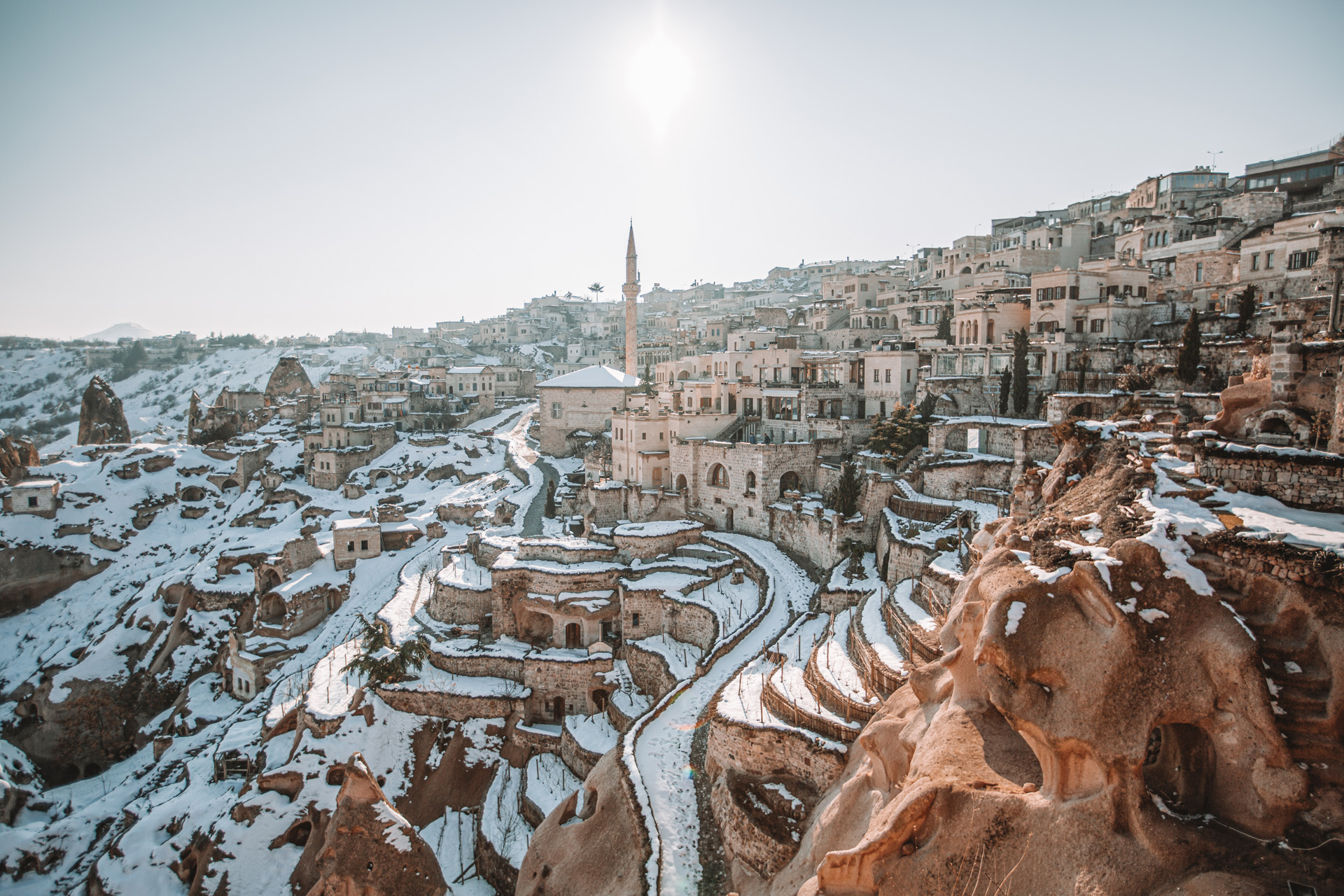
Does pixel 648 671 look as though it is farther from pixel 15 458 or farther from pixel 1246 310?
pixel 15 458

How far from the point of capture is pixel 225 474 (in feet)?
171

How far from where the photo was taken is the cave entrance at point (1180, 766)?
27.0 feet

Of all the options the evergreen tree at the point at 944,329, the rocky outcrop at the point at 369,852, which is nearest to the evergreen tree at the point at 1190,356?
the evergreen tree at the point at 944,329

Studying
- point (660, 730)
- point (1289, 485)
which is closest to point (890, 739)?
point (1289, 485)

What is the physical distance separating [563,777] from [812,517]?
1428cm

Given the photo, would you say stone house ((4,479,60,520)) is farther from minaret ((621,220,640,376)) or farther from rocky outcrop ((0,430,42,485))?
minaret ((621,220,640,376))

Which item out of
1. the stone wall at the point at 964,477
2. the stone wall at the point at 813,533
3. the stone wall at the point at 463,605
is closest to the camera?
the stone wall at the point at 964,477

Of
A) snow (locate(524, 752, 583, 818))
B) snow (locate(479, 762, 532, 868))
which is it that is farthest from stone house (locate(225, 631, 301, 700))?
snow (locate(524, 752, 583, 818))

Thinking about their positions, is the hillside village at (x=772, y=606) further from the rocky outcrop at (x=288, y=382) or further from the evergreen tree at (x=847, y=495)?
the rocky outcrop at (x=288, y=382)

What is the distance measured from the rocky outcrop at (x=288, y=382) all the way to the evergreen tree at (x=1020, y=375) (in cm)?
6587

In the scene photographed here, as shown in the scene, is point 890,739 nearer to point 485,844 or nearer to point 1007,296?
point 485,844

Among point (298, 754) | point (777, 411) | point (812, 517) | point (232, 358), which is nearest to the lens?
point (298, 754)

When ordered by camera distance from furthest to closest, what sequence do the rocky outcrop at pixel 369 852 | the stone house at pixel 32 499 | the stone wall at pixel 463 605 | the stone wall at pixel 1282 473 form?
the stone house at pixel 32 499 < the stone wall at pixel 463 605 < the rocky outcrop at pixel 369 852 < the stone wall at pixel 1282 473

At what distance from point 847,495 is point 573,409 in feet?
87.1
